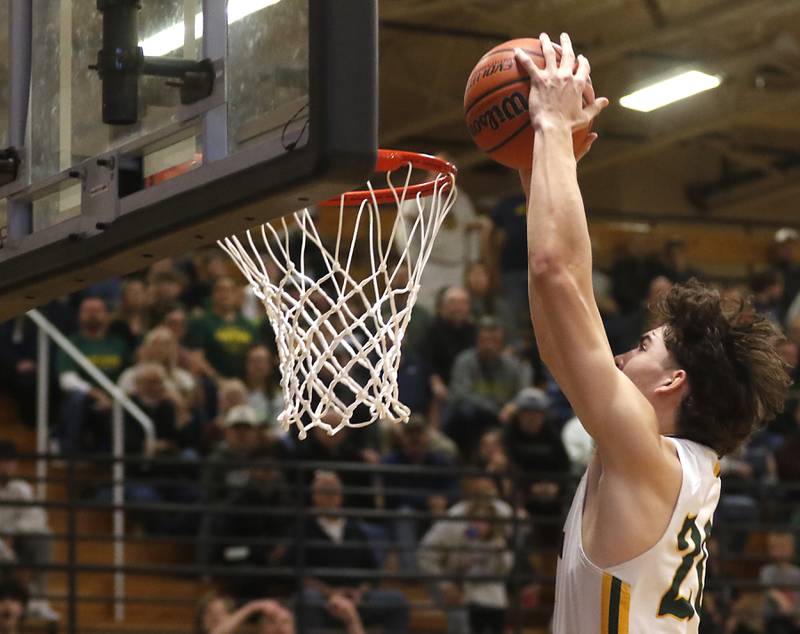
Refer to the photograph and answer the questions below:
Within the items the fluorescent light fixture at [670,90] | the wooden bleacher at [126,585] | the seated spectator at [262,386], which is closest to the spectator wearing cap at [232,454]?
the seated spectator at [262,386]

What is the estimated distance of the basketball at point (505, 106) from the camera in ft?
10.0

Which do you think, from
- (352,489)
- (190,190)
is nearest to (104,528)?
(352,489)

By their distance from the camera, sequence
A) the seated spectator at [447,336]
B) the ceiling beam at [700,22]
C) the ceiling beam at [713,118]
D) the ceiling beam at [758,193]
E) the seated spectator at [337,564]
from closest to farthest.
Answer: the seated spectator at [337,564]
the seated spectator at [447,336]
the ceiling beam at [700,22]
the ceiling beam at [713,118]
the ceiling beam at [758,193]

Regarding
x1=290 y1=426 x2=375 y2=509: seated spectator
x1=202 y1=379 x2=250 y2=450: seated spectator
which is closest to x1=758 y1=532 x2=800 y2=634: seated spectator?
x1=290 y1=426 x2=375 y2=509: seated spectator

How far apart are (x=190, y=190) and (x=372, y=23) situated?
0.52 meters

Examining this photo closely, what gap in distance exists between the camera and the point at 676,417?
2.98 metres

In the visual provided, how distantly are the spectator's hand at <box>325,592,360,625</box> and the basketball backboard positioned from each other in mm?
4791

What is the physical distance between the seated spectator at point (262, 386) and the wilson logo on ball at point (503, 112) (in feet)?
20.1

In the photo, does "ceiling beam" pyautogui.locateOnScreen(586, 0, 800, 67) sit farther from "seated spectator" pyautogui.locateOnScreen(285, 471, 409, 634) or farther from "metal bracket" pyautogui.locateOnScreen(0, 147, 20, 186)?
"metal bracket" pyautogui.locateOnScreen(0, 147, 20, 186)

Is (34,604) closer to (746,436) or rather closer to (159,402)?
(159,402)

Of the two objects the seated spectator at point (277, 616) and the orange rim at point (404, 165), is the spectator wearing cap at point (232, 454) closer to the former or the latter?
the seated spectator at point (277, 616)

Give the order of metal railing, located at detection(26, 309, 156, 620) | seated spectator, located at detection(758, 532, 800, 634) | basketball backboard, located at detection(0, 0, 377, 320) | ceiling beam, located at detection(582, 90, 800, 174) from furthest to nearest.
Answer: ceiling beam, located at detection(582, 90, 800, 174)
seated spectator, located at detection(758, 532, 800, 634)
metal railing, located at detection(26, 309, 156, 620)
basketball backboard, located at detection(0, 0, 377, 320)

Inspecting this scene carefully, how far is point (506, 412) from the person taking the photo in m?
9.72

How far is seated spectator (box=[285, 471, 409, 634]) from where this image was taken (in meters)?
8.25
